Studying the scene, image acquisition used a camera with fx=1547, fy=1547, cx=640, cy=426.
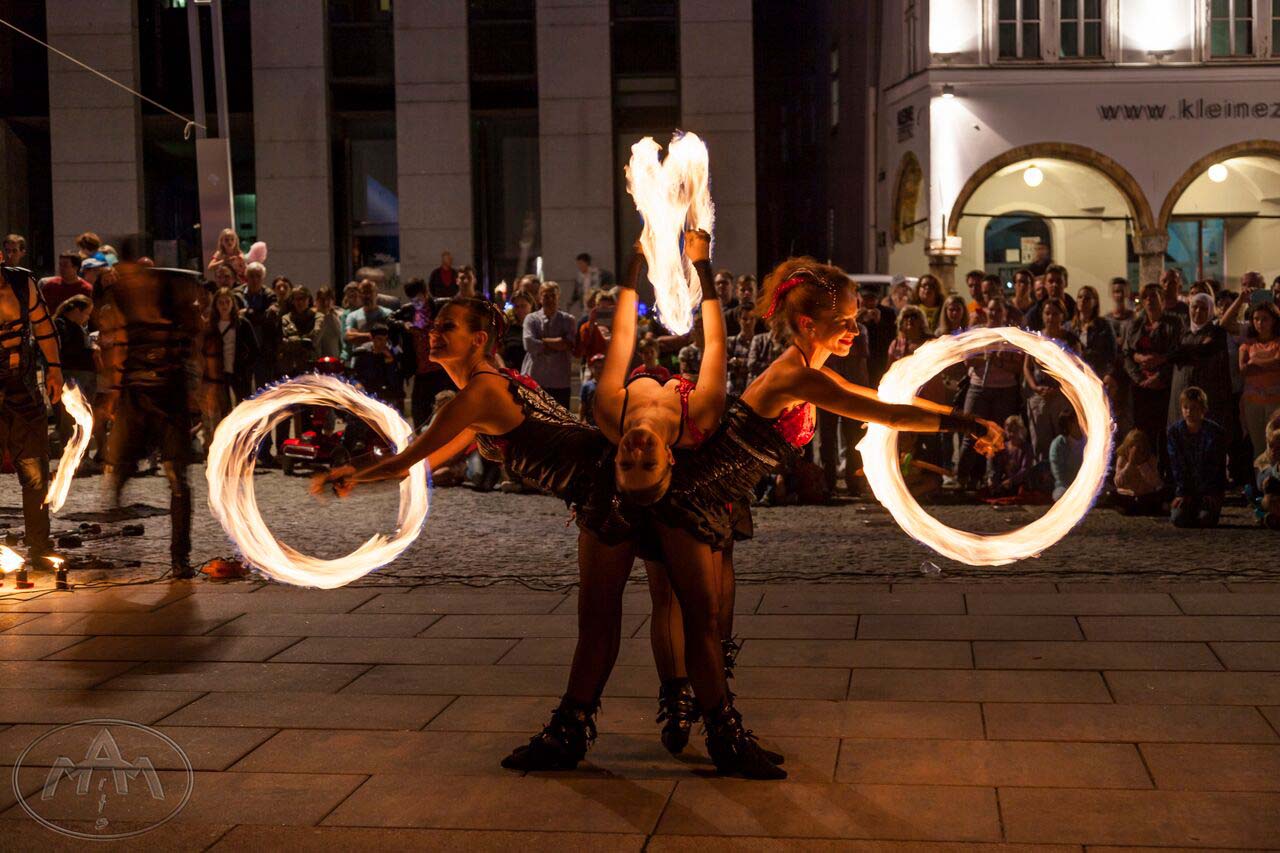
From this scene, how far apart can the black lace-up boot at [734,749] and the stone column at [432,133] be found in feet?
57.9

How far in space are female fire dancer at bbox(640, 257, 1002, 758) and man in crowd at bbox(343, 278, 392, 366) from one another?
9.50 meters

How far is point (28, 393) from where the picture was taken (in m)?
8.59

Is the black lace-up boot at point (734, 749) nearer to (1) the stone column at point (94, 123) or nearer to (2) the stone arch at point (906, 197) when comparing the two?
(1) the stone column at point (94, 123)

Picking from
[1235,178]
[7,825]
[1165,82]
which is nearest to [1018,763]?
[7,825]

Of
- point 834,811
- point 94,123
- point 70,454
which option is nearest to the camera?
point 834,811

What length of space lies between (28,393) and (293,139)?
14.1 m

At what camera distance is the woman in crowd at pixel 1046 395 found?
11102mm

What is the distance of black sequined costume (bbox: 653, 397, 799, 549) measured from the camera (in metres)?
4.82

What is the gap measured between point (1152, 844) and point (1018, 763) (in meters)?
0.78

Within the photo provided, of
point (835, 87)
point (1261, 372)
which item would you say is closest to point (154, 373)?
point (1261, 372)

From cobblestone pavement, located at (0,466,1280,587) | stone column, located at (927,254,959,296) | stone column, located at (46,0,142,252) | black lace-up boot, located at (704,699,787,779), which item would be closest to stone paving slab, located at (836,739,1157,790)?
black lace-up boot, located at (704,699,787,779)

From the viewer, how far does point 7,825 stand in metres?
4.34

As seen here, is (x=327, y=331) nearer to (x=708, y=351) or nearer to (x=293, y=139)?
(x=293, y=139)

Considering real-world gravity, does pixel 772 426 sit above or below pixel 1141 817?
above
